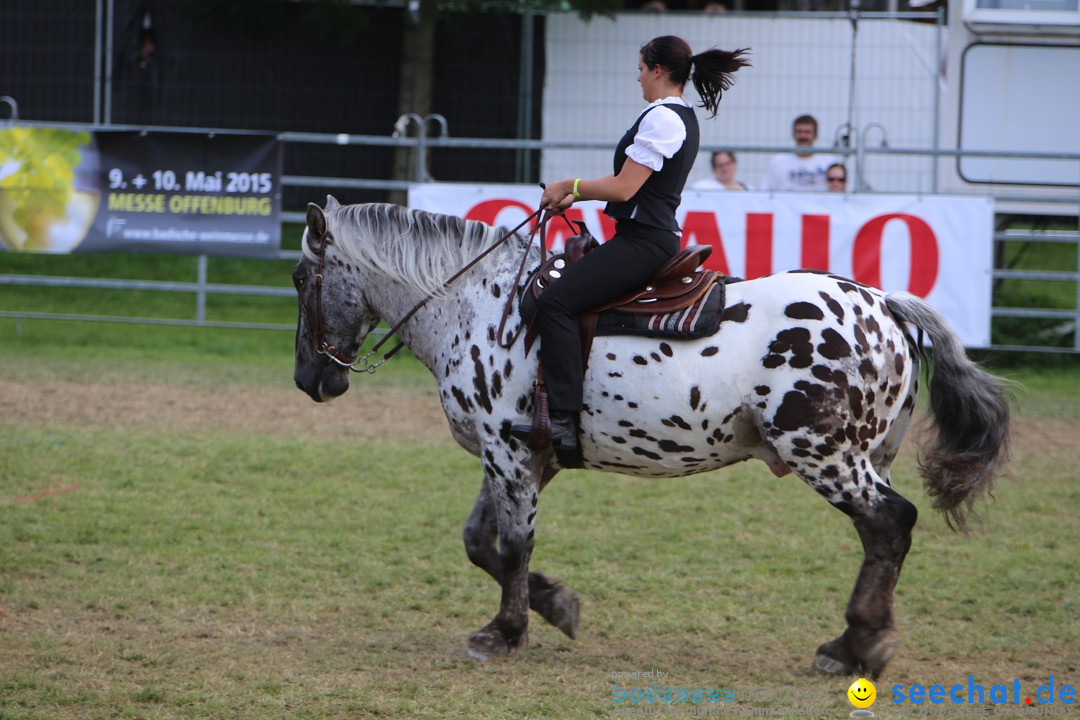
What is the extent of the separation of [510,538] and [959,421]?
6.24 feet

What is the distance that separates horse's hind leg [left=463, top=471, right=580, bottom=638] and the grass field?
0.13 meters

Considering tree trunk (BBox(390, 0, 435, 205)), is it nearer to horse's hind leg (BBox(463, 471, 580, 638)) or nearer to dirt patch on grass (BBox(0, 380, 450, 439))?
dirt patch on grass (BBox(0, 380, 450, 439))

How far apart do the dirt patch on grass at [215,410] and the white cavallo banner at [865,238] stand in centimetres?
250

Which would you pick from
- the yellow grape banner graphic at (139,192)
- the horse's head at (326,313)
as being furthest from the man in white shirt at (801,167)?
the horse's head at (326,313)

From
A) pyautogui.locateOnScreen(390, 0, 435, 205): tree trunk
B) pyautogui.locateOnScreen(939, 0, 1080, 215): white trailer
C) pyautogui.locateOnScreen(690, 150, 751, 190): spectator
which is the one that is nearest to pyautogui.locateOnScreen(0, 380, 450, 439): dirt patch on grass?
Answer: pyautogui.locateOnScreen(690, 150, 751, 190): spectator

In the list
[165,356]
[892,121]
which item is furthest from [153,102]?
[892,121]

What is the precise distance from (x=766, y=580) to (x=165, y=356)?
777 cm

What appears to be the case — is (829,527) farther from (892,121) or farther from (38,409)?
(892,121)

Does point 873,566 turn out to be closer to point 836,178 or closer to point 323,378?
point 323,378

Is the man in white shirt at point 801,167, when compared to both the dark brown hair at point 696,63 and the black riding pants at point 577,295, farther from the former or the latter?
the black riding pants at point 577,295

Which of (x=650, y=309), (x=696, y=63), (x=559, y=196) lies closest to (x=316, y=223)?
(x=559, y=196)

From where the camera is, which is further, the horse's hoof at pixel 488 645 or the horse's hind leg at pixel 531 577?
the horse's hind leg at pixel 531 577

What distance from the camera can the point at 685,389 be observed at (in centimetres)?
488

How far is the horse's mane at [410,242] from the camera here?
5.34 metres
